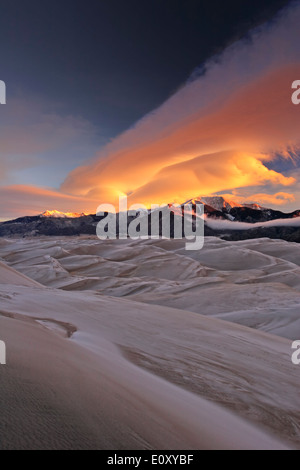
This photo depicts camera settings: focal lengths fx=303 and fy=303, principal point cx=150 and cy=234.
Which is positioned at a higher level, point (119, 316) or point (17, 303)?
point (17, 303)

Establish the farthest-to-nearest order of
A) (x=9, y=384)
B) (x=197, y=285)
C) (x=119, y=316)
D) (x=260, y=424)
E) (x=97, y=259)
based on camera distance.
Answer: (x=97, y=259) < (x=197, y=285) < (x=119, y=316) < (x=260, y=424) < (x=9, y=384)

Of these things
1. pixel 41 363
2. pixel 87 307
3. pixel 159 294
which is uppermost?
pixel 41 363

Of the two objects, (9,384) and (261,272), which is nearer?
(9,384)

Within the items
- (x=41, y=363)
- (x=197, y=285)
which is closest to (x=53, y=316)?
(x=41, y=363)

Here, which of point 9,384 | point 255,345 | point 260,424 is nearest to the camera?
point 9,384

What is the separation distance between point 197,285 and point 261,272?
393 cm

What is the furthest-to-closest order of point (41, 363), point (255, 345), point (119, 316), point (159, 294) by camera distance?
point (159, 294) → point (119, 316) → point (255, 345) → point (41, 363)

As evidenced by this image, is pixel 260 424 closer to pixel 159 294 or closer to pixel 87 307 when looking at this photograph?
pixel 87 307

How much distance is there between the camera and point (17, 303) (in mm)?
3264

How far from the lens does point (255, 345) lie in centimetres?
324

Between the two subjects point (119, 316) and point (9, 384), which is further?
point (119, 316)
